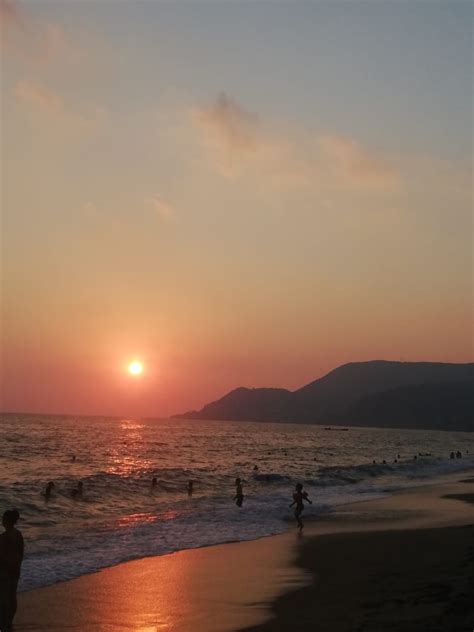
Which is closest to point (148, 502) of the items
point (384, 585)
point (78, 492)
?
point (78, 492)

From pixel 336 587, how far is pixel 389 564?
279 centimetres

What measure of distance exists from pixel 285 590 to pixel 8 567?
6772 millimetres

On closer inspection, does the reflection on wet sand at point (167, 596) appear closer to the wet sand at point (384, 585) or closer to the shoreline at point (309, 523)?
the shoreline at point (309, 523)

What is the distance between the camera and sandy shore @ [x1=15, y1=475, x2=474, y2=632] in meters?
11.9

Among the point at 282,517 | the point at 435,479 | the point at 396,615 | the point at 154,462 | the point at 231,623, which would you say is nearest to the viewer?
the point at 396,615

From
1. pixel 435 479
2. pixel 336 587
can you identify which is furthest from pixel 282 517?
pixel 435 479

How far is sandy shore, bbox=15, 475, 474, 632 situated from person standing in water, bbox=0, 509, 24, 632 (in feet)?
2.27

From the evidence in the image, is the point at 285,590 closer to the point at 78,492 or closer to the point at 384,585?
the point at 384,585

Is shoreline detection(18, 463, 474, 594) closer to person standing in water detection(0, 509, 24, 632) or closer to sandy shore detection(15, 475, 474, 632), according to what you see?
sandy shore detection(15, 475, 474, 632)

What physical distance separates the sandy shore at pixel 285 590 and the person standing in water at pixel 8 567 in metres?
0.69

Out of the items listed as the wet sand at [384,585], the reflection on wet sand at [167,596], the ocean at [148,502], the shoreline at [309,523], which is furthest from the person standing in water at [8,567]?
the wet sand at [384,585]

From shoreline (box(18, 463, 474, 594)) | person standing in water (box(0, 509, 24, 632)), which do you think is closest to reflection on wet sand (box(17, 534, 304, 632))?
shoreline (box(18, 463, 474, 594))

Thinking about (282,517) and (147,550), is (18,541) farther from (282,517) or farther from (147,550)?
(282,517)

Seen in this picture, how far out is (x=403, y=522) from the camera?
26438mm
